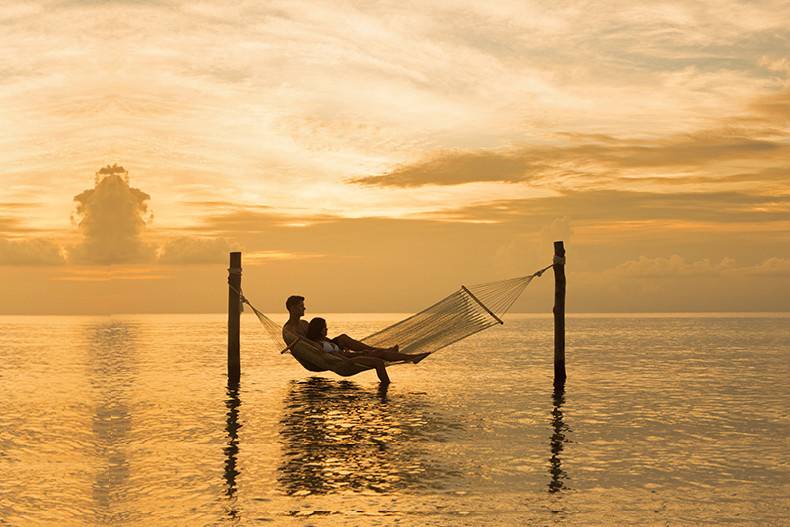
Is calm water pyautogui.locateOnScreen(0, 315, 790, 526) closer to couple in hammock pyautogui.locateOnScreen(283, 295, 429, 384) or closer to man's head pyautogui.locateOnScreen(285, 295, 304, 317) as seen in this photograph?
couple in hammock pyautogui.locateOnScreen(283, 295, 429, 384)

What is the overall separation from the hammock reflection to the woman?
101cm

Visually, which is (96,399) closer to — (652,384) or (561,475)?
(561,475)

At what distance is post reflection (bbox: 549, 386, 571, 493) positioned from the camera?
986 cm

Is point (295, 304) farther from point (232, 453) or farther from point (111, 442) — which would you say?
point (232, 453)

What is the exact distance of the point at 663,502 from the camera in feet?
29.6

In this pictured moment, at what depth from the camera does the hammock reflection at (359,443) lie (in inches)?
385

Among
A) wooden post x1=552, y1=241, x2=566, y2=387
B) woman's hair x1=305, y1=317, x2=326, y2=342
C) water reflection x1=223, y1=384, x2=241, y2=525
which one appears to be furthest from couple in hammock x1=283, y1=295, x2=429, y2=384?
wooden post x1=552, y1=241, x2=566, y2=387

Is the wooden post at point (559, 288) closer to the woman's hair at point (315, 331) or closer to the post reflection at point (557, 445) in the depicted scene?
the post reflection at point (557, 445)

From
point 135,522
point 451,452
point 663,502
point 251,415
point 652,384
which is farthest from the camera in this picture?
point 652,384

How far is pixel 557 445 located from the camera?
12.6 m

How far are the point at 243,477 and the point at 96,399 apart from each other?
36.2 ft

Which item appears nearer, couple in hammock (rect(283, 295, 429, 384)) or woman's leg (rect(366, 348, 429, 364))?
woman's leg (rect(366, 348, 429, 364))

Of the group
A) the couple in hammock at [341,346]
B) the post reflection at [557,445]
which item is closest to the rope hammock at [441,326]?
the couple in hammock at [341,346]

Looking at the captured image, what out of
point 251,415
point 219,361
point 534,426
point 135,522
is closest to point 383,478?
point 135,522
